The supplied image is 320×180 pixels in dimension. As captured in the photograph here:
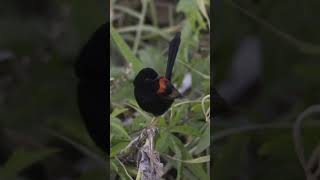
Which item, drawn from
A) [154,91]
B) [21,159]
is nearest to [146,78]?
[154,91]

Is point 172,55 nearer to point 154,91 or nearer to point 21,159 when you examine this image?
point 154,91

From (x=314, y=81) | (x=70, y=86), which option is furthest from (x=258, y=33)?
(x=70, y=86)

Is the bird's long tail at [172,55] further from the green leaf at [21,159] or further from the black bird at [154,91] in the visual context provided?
the green leaf at [21,159]

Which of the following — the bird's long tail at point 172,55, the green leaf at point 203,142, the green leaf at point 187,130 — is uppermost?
the bird's long tail at point 172,55

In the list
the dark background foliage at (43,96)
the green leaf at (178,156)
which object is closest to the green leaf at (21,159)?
the dark background foliage at (43,96)

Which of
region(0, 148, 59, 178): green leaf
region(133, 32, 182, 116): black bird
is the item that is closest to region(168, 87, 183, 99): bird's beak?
region(133, 32, 182, 116): black bird

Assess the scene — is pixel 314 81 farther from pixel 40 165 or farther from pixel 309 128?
pixel 40 165

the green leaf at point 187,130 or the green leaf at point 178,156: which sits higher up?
the green leaf at point 187,130
